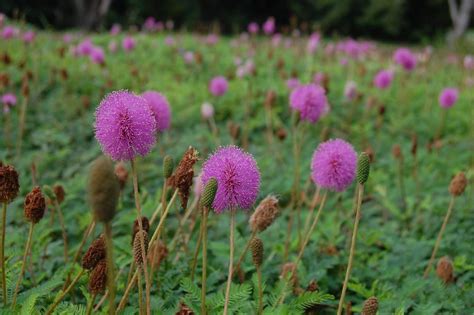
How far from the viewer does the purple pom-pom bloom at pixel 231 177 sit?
63.0 inches

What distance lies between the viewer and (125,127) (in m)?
1.53

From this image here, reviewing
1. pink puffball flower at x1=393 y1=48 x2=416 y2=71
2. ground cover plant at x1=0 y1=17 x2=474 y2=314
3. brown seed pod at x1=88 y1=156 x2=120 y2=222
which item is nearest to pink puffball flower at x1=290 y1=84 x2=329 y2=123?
Answer: ground cover plant at x1=0 y1=17 x2=474 y2=314

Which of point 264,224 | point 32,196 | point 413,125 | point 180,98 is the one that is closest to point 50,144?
point 180,98

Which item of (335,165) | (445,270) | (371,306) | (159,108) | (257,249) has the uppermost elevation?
(159,108)

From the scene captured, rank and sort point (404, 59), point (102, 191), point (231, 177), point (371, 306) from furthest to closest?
point (404, 59), point (231, 177), point (371, 306), point (102, 191)

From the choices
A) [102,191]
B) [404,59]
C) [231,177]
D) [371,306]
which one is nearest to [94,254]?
[231,177]

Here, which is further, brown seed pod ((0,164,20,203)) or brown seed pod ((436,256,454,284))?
brown seed pod ((436,256,454,284))

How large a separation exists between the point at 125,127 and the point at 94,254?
431 mm

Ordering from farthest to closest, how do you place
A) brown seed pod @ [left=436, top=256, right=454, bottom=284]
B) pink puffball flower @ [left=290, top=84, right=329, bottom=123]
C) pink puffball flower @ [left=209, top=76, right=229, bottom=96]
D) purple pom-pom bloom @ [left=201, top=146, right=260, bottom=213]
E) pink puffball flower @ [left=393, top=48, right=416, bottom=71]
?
pink puffball flower @ [left=393, top=48, right=416, bottom=71], pink puffball flower @ [left=209, top=76, right=229, bottom=96], pink puffball flower @ [left=290, top=84, right=329, bottom=123], brown seed pod @ [left=436, top=256, right=454, bottom=284], purple pom-pom bloom @ [left=201, top=146, right=260, bottom=213]

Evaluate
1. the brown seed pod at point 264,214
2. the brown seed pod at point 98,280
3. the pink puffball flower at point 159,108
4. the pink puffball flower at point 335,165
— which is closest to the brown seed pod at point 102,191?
the brown seed pod at point 98,280

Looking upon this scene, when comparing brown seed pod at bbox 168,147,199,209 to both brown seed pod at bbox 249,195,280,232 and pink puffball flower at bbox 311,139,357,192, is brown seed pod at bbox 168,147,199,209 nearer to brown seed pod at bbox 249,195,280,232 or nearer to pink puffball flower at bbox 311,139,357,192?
brown seed pod at bbox 249,195,280,232

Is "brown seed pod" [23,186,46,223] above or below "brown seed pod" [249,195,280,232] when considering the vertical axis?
above

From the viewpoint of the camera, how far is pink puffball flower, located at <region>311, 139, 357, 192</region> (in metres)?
2.05

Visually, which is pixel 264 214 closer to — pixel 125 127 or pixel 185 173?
pixel 185 173
